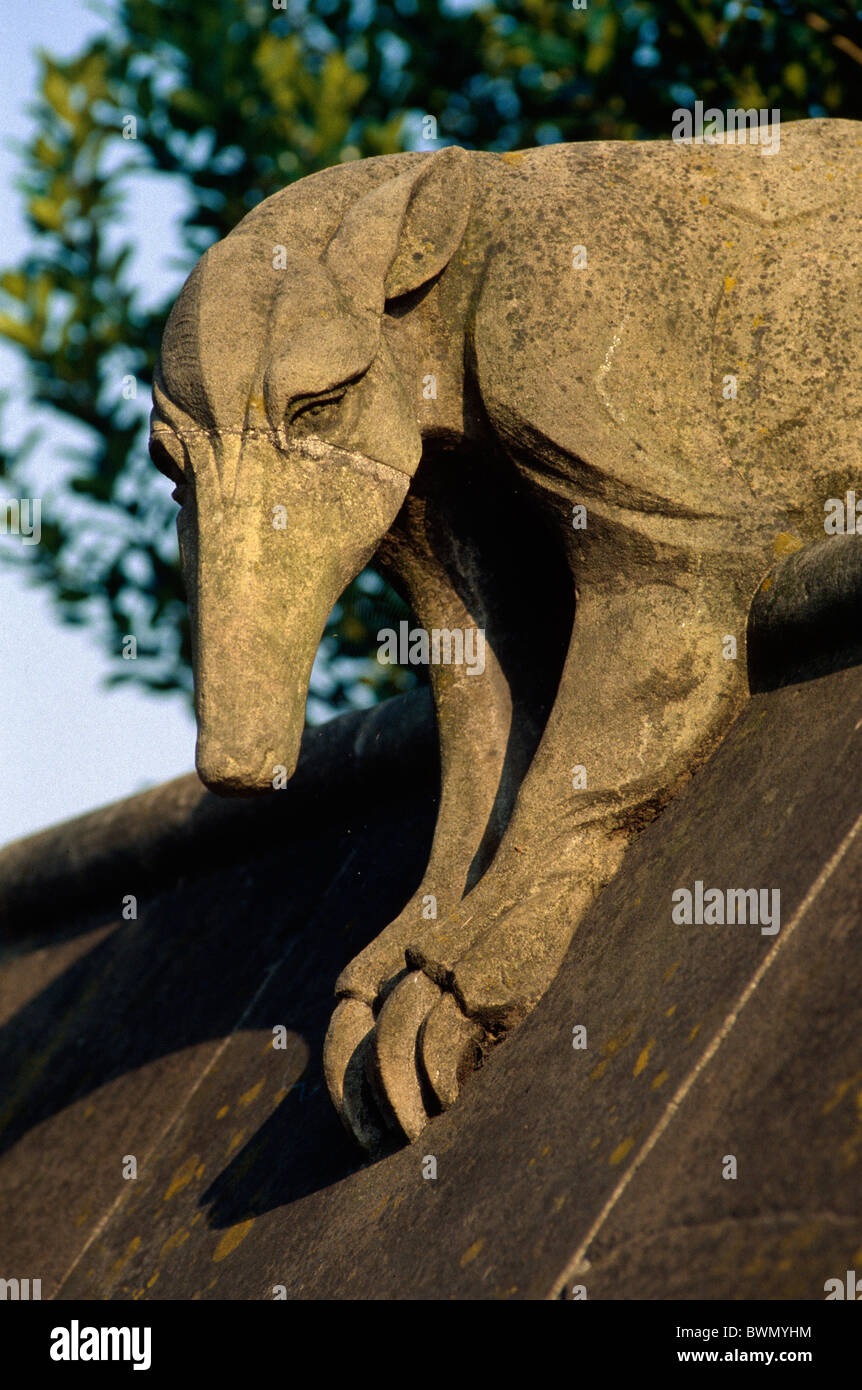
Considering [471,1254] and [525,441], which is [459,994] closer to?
[471,1254]

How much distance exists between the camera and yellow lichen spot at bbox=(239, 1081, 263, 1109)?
337 cm

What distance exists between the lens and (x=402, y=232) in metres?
2.76

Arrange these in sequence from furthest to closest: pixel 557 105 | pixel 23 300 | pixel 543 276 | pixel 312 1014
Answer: pixel 23 300 < pixel 557 105 < pixel 312 1014 < pixel 543 276

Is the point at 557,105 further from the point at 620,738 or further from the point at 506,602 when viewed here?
the point at 620,738

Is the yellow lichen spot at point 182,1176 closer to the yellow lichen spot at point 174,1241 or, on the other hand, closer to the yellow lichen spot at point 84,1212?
the yellow lichen spot at point 174,1241

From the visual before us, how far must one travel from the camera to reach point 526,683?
3045 millimetres

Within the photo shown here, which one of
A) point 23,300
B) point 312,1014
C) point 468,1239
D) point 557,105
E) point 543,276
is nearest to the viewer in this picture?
point 468,1239

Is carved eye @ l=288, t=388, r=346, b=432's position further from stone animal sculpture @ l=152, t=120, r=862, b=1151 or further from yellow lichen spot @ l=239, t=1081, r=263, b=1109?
yellow lichen spot @ l=239, t=1081, r=263, b=1109

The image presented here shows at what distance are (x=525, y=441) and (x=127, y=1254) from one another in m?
1.84

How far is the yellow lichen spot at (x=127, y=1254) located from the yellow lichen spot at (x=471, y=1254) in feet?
4.21

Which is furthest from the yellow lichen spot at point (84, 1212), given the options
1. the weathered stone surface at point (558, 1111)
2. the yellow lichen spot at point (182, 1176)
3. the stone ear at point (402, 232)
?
the stone ear at point (402, 232)

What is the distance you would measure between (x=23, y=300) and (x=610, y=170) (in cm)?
451

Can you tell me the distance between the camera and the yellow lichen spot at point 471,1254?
2.18 meters
